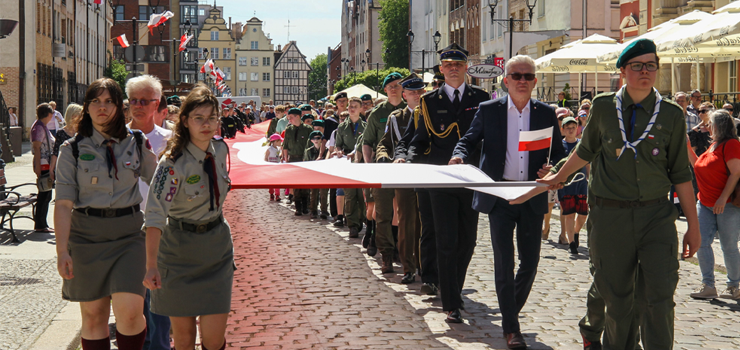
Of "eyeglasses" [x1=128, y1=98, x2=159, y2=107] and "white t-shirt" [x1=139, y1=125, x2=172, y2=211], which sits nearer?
"eyeglasses" [x1=128, y1=98, x2=159, y2=107]

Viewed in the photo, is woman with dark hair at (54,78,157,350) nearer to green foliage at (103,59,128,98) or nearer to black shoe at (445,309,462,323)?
black shoe at (445,309,462,323)

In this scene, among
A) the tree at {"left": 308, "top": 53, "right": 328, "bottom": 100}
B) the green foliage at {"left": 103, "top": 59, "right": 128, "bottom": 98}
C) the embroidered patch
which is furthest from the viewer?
the tree at {"left": 308, "top": 53, "right": 328, "bottom": 100}

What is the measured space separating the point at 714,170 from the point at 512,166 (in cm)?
305

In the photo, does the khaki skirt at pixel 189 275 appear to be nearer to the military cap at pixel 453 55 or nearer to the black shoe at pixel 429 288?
the military cap at pixel 453 55

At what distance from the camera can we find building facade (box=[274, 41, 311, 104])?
545 ft

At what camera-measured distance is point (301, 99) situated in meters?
167

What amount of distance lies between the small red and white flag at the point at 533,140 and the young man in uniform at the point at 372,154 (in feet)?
11.1

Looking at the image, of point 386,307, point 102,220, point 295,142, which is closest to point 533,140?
point 386,307

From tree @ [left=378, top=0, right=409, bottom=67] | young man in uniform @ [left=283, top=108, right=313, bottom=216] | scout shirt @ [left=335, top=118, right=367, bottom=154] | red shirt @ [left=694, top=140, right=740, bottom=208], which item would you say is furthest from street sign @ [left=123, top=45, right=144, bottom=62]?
tree @ [left=378, top=0, right=409, bottom=67]

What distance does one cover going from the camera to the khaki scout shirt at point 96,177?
5.11m

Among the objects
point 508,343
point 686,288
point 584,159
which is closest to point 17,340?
point 508,343

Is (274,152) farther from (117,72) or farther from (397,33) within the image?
(397,33)

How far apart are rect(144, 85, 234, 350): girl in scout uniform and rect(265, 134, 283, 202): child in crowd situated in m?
4.28

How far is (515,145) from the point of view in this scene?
6.82 metres
